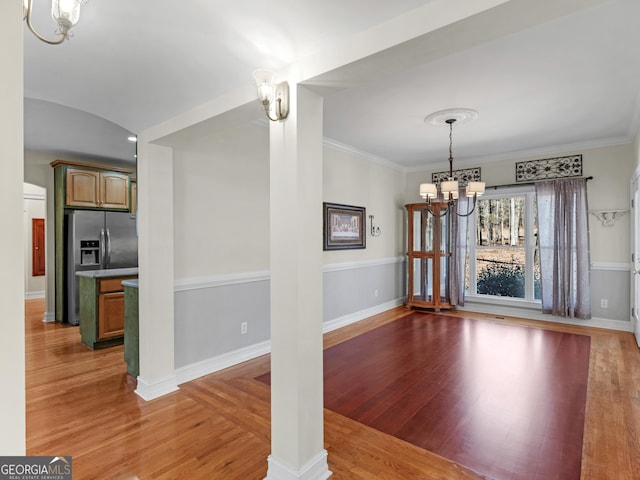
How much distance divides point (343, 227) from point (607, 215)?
11.9 ft

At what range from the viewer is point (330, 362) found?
11.8ft

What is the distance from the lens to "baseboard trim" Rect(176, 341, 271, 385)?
313 centimetres

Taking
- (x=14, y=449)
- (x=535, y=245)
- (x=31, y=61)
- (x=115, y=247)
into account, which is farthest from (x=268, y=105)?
(x=535, y=245)

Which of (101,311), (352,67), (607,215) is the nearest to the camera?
(352,67)

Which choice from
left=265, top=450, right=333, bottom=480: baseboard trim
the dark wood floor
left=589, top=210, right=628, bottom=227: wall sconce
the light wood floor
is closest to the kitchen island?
the light wood floor

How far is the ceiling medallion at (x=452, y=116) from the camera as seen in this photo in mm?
3453

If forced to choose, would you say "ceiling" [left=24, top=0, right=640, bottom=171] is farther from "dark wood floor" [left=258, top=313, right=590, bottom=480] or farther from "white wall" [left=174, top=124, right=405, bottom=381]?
"dark wood floor" [left=258, top=313, right=590, bottom=480]

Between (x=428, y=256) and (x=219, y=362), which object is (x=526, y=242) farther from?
(x=219, y=362)

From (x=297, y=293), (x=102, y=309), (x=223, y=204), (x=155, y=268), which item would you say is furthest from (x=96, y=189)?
(x=297, y=293)

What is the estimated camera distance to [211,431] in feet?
7.68

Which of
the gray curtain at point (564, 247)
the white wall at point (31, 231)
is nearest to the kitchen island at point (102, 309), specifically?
the white wall at point (31, 231)

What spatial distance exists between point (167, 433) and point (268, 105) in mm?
2204

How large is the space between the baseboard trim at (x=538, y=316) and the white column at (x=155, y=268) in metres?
4.79

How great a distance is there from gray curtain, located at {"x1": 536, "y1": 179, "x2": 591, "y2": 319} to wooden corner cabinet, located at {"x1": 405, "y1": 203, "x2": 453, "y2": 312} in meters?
1.40
